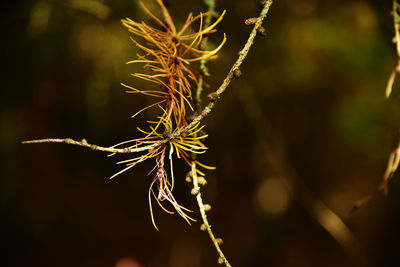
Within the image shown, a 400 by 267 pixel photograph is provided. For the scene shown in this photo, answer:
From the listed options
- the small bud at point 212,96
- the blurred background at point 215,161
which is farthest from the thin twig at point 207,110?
the blurred background at point 215,161

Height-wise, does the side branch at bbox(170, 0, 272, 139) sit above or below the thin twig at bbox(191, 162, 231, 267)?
above

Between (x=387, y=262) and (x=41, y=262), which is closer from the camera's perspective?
(x=387, y=262)

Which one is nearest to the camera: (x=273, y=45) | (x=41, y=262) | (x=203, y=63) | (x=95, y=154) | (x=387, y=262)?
(x=203, y=63)

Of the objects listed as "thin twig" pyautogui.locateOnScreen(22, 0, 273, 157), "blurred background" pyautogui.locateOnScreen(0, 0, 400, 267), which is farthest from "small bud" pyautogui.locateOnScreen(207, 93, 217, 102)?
"blurred background" pyautogui.locateOnScreen(0, 0, 400, 267)

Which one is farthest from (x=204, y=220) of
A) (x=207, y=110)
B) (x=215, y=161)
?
(x=215, y=161)

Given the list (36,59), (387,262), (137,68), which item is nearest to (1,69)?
(36,59)

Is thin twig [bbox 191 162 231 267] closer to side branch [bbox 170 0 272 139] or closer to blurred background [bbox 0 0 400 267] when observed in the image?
side branch [bbox 170 0 272 139]

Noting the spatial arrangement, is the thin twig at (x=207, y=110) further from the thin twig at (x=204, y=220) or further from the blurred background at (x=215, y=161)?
the blurred background at (x=215, y=161)

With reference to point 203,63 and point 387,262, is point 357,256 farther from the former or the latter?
Answer: point 203,63

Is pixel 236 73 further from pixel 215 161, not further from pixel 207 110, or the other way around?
pixel 215 161
